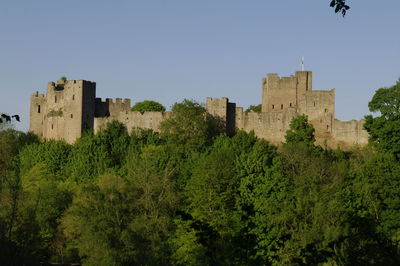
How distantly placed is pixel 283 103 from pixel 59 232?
66.8 feet

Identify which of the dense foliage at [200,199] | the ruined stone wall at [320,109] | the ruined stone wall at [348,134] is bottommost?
the dense foliage at [200,199]

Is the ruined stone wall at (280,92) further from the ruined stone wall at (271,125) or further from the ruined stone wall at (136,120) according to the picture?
the ruined stone wall at (136,120)

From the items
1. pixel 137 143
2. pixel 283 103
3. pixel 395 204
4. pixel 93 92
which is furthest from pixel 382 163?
pixel 93 92

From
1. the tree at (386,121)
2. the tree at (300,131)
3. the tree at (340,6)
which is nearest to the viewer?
the tree at (340,6)

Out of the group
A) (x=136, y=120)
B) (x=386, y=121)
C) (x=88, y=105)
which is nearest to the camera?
(x=386, y=121)

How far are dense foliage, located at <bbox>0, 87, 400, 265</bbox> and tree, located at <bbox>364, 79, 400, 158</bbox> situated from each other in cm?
26

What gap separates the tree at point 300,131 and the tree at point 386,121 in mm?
3822

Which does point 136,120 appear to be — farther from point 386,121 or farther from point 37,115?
point 386,121

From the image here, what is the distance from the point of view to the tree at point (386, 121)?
59.0m

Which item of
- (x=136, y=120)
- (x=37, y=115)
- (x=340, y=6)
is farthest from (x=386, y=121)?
(x=340, y=6)

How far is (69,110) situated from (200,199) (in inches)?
745

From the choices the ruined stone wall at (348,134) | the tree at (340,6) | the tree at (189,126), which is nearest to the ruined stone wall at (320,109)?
the ruined stone wall at (348,134)

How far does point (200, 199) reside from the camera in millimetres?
52969

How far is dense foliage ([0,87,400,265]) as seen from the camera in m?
Result: 44.8
